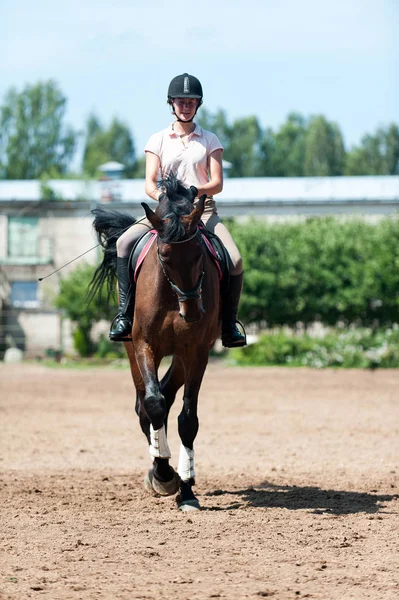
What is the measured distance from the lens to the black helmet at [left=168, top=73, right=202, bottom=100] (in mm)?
8688

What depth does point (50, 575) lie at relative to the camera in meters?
5.82

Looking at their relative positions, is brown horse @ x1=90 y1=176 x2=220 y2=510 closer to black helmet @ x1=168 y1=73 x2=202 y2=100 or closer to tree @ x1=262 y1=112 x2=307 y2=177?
black helmet @ x1=168 y1=73 x2=202 y2=100

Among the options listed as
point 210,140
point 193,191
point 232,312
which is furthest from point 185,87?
point 232,312

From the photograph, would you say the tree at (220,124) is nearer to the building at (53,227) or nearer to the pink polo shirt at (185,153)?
the building at (53,227)

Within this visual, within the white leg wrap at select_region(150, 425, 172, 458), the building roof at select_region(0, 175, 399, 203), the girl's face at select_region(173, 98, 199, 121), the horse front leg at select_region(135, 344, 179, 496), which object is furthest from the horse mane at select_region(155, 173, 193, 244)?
the building roof at select_region(0, 175, 399, 203)

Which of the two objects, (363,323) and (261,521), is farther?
(363,323)

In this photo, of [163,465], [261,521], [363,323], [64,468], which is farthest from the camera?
[363,323]

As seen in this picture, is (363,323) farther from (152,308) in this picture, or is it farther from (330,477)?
(152,308)

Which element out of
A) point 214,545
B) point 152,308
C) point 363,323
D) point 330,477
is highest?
point 152,308

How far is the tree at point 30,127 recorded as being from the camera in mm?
77250

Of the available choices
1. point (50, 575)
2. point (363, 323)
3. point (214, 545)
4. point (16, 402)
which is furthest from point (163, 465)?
point (363, 323)

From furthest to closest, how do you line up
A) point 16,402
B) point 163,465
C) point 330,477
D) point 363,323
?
point 363,323
point 16,402
point 330,477
point 163,465

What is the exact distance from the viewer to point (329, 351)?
30109 mm

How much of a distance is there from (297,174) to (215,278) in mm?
80150
